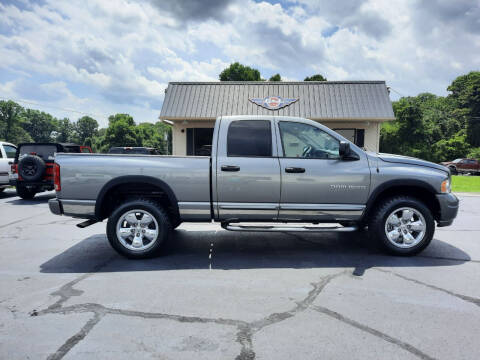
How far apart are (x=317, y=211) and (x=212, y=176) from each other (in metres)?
1.57

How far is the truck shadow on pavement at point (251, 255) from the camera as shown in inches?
169

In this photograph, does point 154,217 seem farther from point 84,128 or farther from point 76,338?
point 84,128

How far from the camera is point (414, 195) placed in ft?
15.9

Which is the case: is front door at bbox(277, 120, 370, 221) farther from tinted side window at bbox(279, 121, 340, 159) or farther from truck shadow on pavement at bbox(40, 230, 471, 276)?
truck shadow on pavement at bbox(40, 230, 471, 276)

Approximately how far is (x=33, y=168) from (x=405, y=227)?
10.1 m

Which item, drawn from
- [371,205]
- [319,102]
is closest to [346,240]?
[371,205]

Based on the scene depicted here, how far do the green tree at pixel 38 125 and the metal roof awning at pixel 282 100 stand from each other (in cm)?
13355

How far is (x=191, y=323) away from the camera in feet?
9.13

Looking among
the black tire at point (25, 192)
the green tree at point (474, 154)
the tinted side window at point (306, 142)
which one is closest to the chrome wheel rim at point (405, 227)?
the tinted side window at point (306, 142)

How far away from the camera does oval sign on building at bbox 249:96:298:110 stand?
17.0 metres

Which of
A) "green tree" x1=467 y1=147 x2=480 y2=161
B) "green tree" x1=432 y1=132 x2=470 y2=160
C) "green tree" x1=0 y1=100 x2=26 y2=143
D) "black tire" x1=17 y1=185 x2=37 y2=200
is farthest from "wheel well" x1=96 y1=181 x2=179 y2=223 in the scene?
"green tree" x1=0 y1=100 x2=26 y2=143

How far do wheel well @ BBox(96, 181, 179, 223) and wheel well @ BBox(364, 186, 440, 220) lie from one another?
2.92 meters

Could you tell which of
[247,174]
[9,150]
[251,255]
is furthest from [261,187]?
[9,150]

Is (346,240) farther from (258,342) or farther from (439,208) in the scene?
(258,342)
